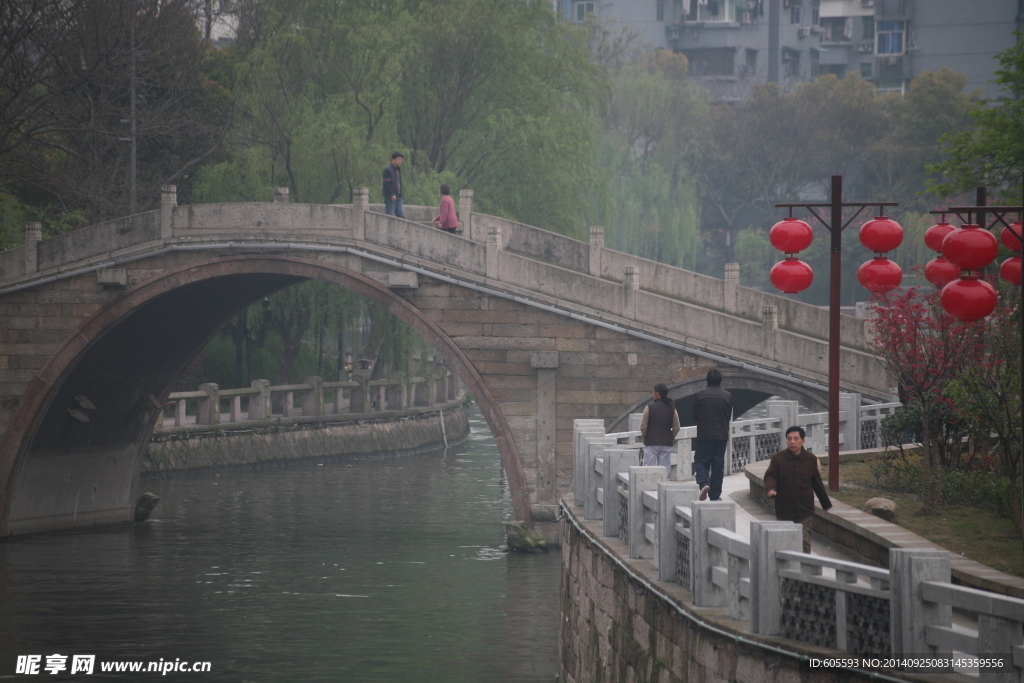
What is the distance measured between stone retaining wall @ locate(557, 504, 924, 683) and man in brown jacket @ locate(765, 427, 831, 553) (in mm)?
1028

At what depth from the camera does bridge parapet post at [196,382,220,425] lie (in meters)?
32.0

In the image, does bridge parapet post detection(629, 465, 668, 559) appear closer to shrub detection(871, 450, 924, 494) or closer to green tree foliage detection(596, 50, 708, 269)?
shrub detection(871, 450, 924, 494)

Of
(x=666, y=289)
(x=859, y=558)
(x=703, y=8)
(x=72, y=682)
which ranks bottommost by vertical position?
(x=72, y=682)

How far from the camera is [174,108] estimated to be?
32.0 metres

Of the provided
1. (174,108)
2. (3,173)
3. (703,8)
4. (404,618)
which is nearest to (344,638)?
(404,618)

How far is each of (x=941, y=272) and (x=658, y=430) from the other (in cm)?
319

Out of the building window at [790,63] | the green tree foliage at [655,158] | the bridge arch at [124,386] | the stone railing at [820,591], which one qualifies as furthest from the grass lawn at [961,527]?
the building window at [790,63]

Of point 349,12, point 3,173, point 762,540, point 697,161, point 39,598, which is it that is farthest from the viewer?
point 697,161

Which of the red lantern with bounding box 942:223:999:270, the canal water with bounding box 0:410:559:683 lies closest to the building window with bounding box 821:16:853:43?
the canal water with bounding box 0:410:559:683

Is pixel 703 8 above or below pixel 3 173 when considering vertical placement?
above

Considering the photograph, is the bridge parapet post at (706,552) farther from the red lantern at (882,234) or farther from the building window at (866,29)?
the building window at (866,29)

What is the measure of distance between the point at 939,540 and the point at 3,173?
23086 mm

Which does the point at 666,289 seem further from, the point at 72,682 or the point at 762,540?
the point at 762,540

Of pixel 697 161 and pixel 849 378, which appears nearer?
pixel 849 378
